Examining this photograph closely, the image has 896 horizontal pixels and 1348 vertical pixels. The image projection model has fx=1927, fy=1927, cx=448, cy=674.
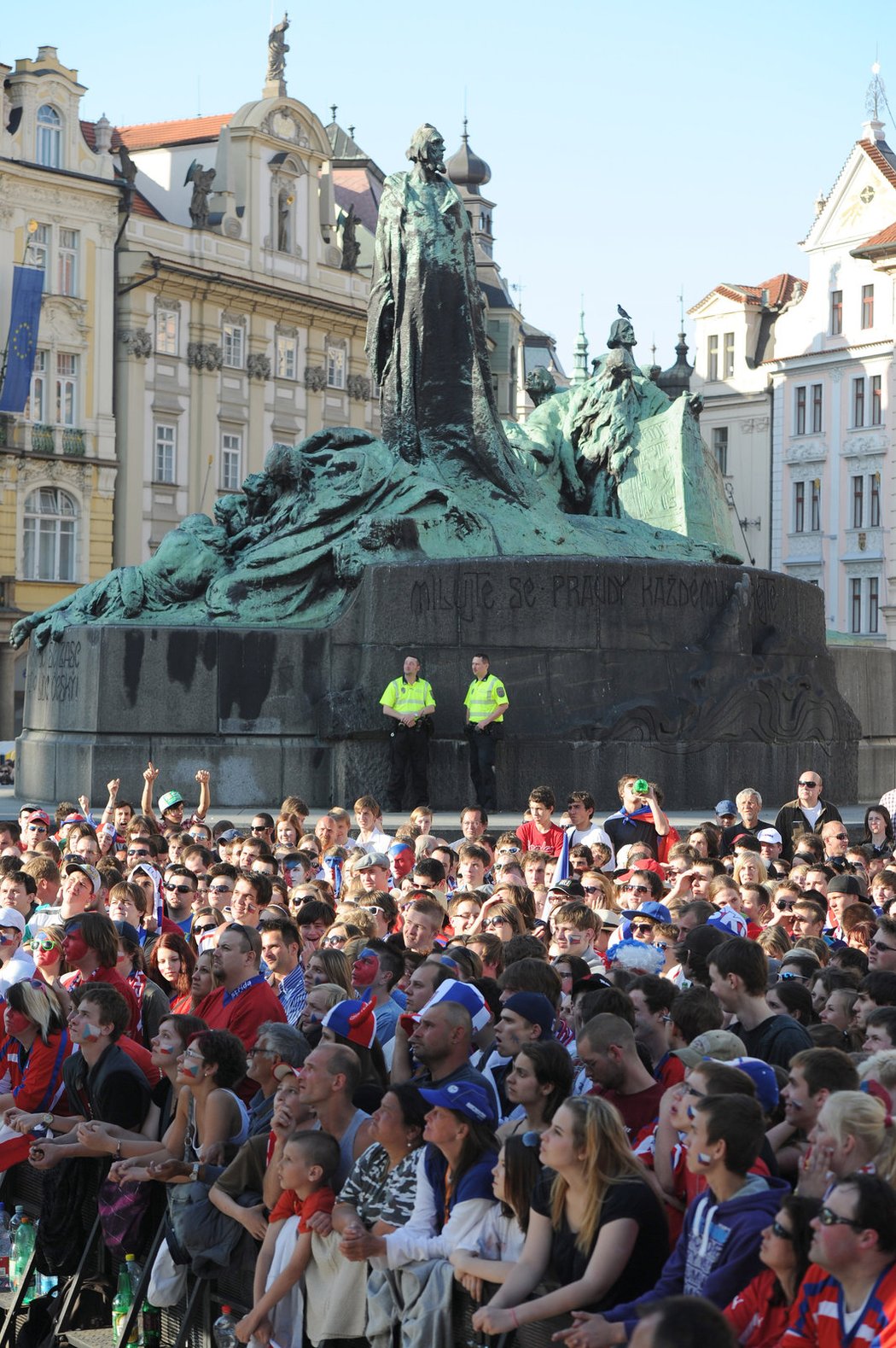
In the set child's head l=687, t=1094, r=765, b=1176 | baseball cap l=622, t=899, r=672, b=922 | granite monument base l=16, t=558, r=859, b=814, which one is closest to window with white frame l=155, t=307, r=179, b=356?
granite monument base l=16, t=558, r=859, b=814

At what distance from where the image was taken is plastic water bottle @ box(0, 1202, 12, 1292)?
6.42 m

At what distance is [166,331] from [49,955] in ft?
139

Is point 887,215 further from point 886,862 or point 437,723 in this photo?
point 886,862

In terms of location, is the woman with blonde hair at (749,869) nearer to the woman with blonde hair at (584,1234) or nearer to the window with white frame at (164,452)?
the woman with blonde hair at (584,1234)

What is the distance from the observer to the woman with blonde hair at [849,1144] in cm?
414

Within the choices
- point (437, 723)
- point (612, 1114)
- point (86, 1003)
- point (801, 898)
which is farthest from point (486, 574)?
point (612, 1114)

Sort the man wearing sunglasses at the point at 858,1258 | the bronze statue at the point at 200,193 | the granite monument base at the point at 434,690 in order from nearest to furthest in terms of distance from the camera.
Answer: the man wearing sunglasses at the point at 858,1258 < the granite monument base at the point at 434,690 < the bronze statue at the point at 200,193

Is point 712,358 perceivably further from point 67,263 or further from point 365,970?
point 365,970

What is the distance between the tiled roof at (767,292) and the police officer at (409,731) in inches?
1680

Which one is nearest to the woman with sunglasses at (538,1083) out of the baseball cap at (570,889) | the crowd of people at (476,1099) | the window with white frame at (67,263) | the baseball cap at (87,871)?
the crowd of people at (476,1099)

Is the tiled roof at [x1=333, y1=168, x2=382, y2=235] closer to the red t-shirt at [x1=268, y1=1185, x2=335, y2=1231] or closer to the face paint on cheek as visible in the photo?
the face paint on cheek

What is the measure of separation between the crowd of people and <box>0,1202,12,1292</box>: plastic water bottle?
30 cm

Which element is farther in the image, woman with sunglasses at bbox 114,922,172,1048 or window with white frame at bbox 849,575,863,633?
window with white frame at bbox 849,575,863,633

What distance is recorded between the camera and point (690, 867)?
9.32 metres
